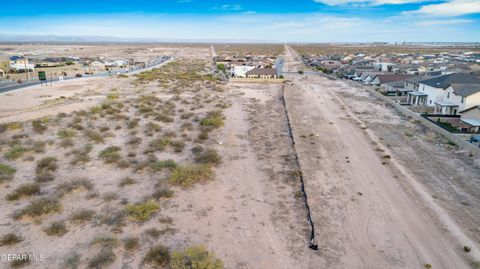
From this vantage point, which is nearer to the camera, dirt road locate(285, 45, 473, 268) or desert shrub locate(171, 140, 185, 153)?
dirt road locate(285, 45, 473, 268)

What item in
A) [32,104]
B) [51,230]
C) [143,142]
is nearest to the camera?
[51,230]

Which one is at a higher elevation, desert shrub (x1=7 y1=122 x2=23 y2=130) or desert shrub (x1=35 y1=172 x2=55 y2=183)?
desert shrub (x1=7 y1=122 x2=23 y2=130)

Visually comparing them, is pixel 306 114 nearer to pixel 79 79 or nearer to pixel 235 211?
pixel 235 211

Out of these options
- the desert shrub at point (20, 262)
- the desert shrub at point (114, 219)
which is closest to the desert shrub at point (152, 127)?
the desert shrub at point (114, 219)

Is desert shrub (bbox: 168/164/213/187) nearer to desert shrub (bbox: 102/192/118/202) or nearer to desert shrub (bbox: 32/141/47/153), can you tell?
desert shrub (bbox: 102/192/118/202)

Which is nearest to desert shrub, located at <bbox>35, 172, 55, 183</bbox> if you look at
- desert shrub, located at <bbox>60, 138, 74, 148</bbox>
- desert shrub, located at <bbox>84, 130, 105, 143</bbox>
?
desert shrub, located at <bbox>60, 138, 74, 148</bbox>

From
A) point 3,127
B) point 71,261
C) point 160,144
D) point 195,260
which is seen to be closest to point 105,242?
point 71,261

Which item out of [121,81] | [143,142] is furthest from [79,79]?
[143,142]
